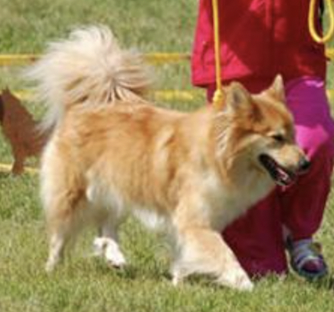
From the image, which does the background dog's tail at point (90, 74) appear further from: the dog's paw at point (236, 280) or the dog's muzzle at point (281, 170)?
the dog's paw at point (236, 280)

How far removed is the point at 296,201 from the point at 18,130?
160 inches

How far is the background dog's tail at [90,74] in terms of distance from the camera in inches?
271

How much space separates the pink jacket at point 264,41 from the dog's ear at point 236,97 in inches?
23.8

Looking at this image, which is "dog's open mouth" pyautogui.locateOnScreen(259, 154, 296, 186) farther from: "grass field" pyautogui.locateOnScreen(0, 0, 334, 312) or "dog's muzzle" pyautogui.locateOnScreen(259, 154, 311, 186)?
"grass field" pyautogui.locateOnScreen(0, 0, 334, 312)

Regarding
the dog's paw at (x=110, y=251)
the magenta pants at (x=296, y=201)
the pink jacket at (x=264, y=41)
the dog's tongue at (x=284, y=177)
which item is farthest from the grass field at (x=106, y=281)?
the pink jacket at (x=264, y=41)

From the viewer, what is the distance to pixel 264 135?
593cm

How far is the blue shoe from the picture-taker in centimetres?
652

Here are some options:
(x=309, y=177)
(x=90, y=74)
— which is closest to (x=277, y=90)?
(x=309, y=177)

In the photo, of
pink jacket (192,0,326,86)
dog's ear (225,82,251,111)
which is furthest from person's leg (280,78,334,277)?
dog's ear (225,82,251,111)

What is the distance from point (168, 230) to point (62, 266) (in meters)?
0.72

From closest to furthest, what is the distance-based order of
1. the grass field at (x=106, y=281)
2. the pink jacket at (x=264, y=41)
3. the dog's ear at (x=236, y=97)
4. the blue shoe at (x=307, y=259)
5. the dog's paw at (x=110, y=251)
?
the grass field at (x=106, y=281) → the dog's ear at (x=236, y=97) → the pink jacket at (x=264, y=41) → the blue shoe at (x=307, y=259) → the dog's paw at (x=110, y=251)

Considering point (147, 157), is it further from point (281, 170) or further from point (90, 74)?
point (281, 170)

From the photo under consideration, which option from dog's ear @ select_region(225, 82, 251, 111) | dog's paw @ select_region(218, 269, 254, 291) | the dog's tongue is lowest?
dog's paw @ select_region(218, 269, 254, 291)

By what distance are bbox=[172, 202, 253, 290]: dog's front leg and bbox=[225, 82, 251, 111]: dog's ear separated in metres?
0.67
